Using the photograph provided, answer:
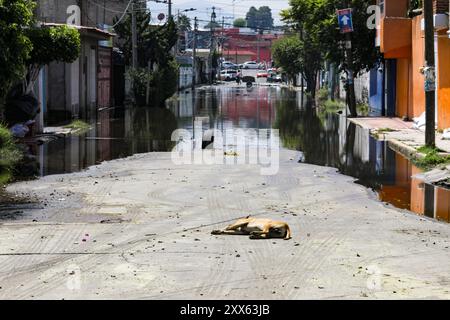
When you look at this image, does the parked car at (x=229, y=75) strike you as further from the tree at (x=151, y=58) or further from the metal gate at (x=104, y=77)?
the metal gate at (x=104, y=77)

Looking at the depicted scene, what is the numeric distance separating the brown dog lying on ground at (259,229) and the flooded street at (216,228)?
6.6 inches

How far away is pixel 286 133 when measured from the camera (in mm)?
30062

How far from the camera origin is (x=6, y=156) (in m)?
18.1

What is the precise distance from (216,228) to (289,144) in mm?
14141

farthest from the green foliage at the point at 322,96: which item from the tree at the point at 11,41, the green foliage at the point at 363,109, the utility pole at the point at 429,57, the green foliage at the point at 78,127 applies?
the tree at the point at 11,41

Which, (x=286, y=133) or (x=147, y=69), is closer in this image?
(x=286, y=133)

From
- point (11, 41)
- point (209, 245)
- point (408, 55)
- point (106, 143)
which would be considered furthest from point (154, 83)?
point (209, 245)

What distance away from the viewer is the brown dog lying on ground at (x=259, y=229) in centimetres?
1112

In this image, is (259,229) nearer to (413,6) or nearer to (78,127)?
(78,127)

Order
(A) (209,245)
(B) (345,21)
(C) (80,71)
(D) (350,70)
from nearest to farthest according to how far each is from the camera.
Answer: (A) (209,245) < (B) (345,21) < (C) (80,71) < (D) (350,70)
